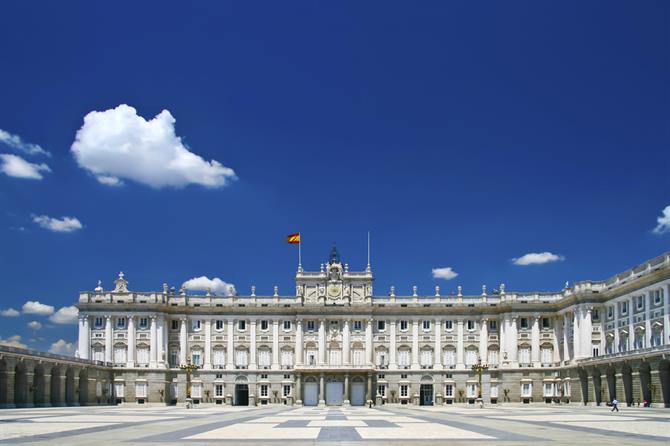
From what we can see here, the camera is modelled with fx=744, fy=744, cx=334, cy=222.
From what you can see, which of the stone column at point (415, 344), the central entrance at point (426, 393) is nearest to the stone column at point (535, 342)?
the central entrance at point (426, 393)

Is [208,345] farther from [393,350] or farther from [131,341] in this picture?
[393,350]

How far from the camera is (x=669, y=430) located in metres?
34.1

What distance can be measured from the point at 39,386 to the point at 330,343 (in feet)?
148

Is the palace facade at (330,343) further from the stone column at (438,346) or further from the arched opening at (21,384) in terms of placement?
the arched opening at (21,384)

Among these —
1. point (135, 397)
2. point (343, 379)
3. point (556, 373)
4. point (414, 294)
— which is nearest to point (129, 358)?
point (135, 397)

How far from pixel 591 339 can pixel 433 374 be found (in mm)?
25645

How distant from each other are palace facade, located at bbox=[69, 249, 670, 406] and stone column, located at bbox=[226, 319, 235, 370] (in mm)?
176

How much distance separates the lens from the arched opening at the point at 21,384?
78750 mm

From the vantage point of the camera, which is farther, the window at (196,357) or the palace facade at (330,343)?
the window at (196,357)

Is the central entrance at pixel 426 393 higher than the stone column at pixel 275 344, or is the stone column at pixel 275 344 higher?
the stone column at pixel 275 344

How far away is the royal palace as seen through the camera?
110125mm

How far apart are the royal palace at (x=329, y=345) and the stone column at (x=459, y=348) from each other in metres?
0.16

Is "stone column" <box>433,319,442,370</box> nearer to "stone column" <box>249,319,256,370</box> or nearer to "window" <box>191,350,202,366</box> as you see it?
"stone column" <box>249,319,256,370</box>

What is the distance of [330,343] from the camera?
379ft
